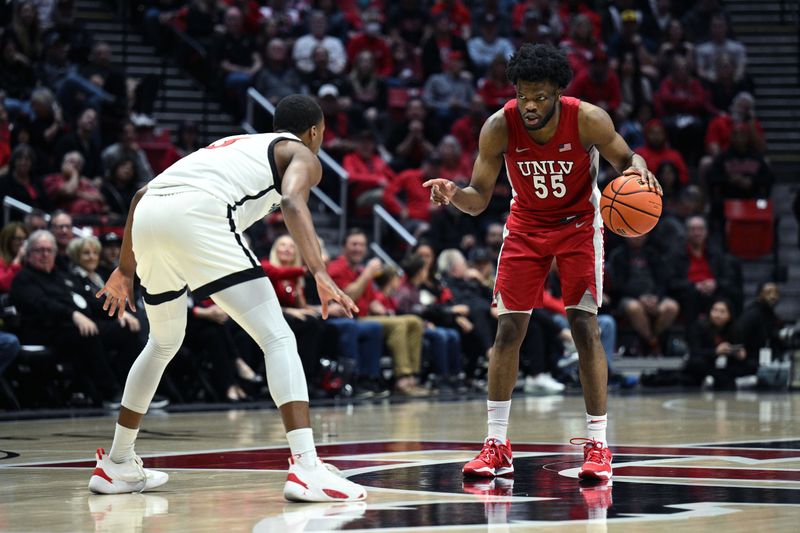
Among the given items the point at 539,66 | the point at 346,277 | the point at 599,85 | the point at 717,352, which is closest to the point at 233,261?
the point at 539,66

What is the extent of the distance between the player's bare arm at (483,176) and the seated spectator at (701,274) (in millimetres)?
9258

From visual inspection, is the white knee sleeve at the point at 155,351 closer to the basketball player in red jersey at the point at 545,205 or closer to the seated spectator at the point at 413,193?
the basketball player in red jersey at the point at 545,205

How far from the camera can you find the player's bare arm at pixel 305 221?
4.94m

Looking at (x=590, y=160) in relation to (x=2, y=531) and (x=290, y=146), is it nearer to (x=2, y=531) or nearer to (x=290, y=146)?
(x=290, y=146)

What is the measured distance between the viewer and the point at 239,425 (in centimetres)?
924

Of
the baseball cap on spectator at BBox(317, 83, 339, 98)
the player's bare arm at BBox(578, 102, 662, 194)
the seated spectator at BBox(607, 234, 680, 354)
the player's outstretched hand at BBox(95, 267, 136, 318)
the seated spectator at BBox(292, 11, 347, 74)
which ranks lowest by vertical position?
the seated spectator at BBox(607, 234, 680, 354)

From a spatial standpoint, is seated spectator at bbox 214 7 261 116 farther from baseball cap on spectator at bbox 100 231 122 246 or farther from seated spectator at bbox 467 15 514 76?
baseball cap on spectator at bbox 100 231 122 246

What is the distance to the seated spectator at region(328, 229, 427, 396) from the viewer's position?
12.7m

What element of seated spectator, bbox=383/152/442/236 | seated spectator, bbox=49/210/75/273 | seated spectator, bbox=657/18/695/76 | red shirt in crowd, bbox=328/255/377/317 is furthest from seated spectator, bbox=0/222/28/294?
seated spectator, bbox=657/18/695/76

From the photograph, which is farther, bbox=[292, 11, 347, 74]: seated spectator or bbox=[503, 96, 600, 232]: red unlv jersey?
bbox=[292, 11, 347, 74]: seated spectator

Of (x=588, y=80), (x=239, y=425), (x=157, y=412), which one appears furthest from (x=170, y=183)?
(x=588, y=80)

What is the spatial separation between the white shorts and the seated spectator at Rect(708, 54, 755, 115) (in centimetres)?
1423

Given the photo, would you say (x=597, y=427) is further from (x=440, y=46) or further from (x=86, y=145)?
(x=440, y=46)

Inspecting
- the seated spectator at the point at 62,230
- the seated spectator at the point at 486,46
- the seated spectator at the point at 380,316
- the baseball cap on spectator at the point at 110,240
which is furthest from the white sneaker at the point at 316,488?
the seated spectator at the point at 486,46
